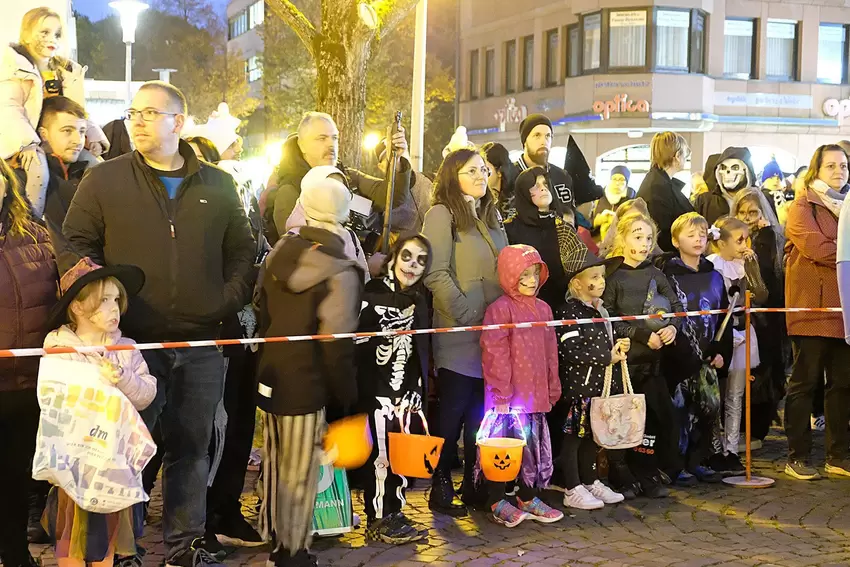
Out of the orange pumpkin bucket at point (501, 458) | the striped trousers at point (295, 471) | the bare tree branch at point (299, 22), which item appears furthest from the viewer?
the bare tree branch at point (299, 22)

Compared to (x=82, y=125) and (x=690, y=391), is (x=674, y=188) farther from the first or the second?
(x=82, y=125)

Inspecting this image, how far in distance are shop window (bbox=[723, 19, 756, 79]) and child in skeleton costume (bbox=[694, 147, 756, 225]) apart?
28.3m

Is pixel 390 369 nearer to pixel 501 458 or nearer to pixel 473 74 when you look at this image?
pixel 501 458

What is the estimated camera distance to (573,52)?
39.0 m

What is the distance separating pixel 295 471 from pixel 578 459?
2.46 metres

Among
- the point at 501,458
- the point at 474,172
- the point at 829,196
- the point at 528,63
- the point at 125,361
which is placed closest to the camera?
the point at 125,361

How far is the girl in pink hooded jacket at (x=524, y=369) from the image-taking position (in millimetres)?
7242

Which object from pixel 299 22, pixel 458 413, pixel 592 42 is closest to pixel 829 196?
pixel 458 413

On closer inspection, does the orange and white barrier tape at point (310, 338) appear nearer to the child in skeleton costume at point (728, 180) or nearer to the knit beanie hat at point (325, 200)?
the knit beanie hat at point (325, 200)

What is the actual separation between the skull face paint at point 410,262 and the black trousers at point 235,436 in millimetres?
987

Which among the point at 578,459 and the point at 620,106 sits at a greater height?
the point at 620,106

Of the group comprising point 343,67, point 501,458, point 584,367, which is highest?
point 343,67

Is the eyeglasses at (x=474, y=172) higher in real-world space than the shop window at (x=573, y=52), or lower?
lower

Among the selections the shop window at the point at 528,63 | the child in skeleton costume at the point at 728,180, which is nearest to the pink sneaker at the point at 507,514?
the child in skeleton costume at the point at 728,180
